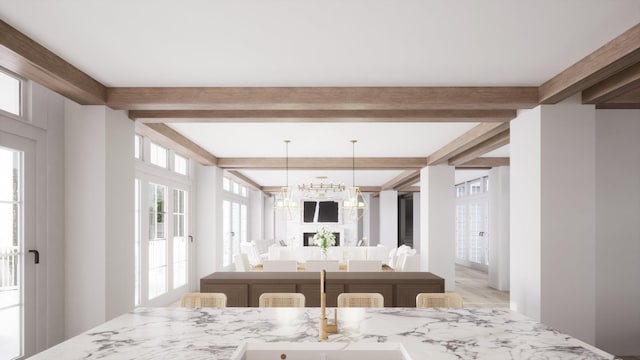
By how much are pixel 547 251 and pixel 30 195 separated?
467 centimetres

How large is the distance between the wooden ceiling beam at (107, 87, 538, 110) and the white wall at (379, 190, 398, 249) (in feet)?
35.0

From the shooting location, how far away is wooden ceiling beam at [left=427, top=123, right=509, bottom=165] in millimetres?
5005

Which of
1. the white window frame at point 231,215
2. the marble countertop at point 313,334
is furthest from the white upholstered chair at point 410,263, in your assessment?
the white window frame at point 231,215

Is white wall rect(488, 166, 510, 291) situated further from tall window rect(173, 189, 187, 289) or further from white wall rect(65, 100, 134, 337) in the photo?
white wall rect(65, 100, 134, 337)

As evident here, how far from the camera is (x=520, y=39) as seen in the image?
111 inches

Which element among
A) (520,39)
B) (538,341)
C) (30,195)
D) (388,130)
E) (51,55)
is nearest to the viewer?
(538,341)

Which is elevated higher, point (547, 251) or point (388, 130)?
point (388, 130)

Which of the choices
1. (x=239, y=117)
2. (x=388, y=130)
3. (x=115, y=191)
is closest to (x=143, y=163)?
(x=115, y=191)

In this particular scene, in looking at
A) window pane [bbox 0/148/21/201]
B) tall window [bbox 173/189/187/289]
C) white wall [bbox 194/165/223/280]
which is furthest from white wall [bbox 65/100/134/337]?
white wall [bbox 194/165/223/280]

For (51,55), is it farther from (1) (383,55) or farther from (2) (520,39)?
(2) (520,39)

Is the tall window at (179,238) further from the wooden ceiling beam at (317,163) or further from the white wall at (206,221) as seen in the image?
the wooden ceiling beam at (317,163)

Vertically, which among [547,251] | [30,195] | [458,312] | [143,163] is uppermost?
[143,163]

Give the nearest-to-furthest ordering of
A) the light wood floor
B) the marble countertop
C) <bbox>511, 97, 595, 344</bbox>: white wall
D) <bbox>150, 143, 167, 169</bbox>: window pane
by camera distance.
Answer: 1. the marble countertop
2. <bbox>511, 97, 595, 344</bbox>: white wall
3. <bbox>150, 143, 167, 169</bbox>: window pane
4. the light wood floor

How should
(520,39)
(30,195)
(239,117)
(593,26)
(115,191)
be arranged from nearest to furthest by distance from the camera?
(593,26) → (520,39) → (30,195) → (115,191) → (239,117)
